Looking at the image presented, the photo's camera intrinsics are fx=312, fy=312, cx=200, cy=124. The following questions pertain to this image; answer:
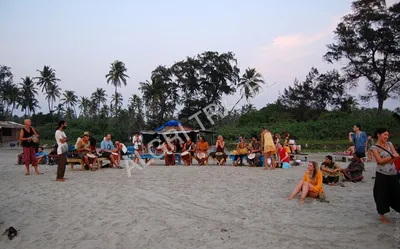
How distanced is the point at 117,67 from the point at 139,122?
10.1m

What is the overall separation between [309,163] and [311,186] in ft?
1.52

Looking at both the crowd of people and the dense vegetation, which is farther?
the dense vegetation

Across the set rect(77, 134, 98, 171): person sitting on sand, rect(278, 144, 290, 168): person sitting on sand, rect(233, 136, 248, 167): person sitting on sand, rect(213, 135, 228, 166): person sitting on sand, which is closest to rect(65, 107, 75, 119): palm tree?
rect(77, 134, 98, 171): person sitting on sand

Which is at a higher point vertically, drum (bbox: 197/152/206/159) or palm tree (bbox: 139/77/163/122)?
palm tree (bbox: 139/77/163/122)

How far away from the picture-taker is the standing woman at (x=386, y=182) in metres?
4.36

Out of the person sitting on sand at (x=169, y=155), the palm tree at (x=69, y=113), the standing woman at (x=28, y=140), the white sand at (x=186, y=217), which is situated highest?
the palm tree at (x=69, y=113)

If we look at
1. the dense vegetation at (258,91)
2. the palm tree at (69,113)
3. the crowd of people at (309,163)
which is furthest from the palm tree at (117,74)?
the crowd of people at (309,163)

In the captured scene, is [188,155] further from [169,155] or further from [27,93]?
[27,93]

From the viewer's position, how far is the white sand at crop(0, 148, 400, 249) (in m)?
3.84

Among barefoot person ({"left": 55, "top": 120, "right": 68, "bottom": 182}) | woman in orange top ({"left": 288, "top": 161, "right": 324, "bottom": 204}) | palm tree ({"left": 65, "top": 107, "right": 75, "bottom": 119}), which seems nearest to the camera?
woman in orange top ({"left": 288, "top": 161, "right": 324, "bottom": 204})

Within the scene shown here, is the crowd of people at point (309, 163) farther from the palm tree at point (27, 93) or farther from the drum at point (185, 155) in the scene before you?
the palm tree at point (27, 93)

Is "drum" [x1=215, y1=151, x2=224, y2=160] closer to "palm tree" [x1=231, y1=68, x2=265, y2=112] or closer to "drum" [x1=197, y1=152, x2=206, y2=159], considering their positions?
"drum" [x1=197, y1=152, x2=206, y2=159]

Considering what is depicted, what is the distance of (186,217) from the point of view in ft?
15.8

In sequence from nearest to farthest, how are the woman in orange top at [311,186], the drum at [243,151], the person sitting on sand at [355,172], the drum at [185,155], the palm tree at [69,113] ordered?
1. the woman in orange top at [311,186]
2. the person sitting on sand at [355,172]
3. the drum at [243,151]
4. the drum at [185,155]
5. the palm tree at [69,113]
